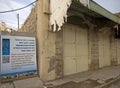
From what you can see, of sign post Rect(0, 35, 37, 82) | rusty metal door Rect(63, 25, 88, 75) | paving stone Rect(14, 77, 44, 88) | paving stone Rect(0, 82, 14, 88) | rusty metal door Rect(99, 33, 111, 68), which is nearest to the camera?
paving stone Rect(0, 82, 14, 88)

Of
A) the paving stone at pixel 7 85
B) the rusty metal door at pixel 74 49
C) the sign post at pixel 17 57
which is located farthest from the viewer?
the rusty metal door at pixel 74 49

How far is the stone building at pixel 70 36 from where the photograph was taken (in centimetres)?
774

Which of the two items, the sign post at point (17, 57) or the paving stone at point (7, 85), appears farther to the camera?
the sign post at point (17, 57)

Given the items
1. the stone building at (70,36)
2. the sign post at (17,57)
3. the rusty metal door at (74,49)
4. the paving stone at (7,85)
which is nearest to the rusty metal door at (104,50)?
the stone building at (70,36)

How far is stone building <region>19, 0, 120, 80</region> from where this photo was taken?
7738mm

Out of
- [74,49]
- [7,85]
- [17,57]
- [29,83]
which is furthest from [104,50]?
[7,85]

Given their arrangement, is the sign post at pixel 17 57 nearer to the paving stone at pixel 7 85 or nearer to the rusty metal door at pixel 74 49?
the paving stone at pixel 7 85

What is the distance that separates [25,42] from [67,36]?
350 cm

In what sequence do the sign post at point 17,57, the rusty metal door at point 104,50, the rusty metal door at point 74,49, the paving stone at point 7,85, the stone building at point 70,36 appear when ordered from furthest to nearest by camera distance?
the rusty metal door at point 104,50, the rusty metal door at point 74,49, the stone building at point 70,36, the sign post at point 17,57, the paving stone at point 7,85

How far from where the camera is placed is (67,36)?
9945mm

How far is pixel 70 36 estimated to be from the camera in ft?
33.4

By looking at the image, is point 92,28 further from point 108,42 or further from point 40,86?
point 40,86

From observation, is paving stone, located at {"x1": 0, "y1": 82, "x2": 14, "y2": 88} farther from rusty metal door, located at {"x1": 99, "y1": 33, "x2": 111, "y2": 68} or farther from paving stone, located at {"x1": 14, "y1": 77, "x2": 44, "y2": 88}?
rusty metal door, located at {"x1": 99, "y1": 33, "x2": 111, "y2": 68}

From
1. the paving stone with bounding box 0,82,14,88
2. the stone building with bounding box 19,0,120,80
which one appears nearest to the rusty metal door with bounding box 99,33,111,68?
the stone building with bounding box 19,0,120,80
